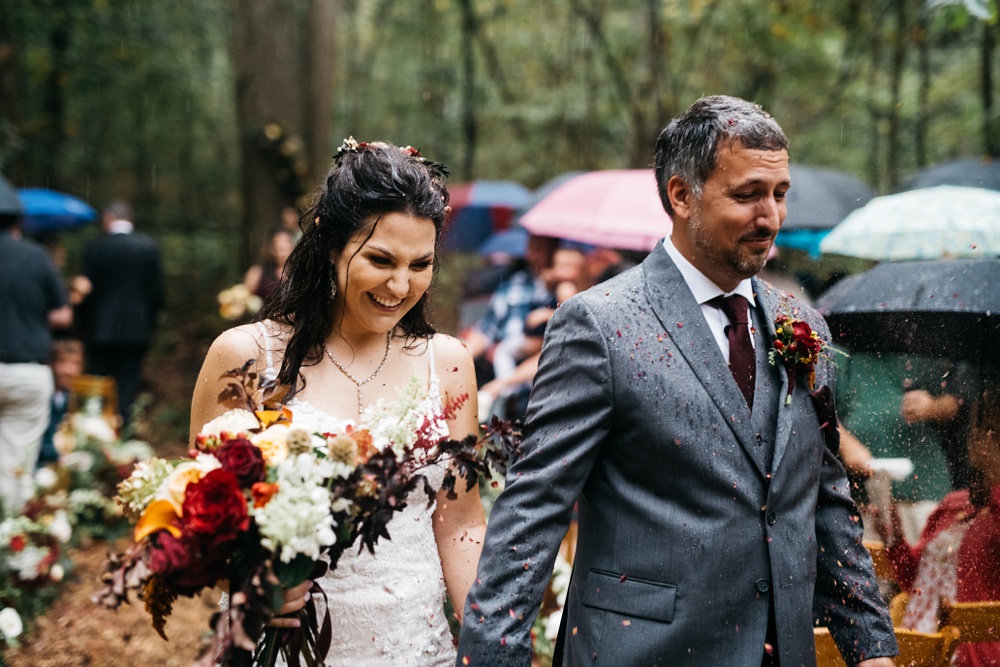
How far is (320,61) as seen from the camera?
35.2 ft

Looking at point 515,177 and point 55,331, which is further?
point 515,177

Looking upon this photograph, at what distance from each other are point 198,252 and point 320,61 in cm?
1022

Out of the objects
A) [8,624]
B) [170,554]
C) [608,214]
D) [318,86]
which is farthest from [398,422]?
[318,86]

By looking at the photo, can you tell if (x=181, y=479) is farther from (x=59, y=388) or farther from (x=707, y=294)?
(x=59, y=388)

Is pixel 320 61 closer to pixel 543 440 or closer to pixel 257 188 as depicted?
pixel 257 188

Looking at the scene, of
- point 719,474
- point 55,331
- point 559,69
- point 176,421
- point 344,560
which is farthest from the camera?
point 559,69

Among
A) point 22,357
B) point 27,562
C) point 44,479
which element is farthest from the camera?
point 22,357

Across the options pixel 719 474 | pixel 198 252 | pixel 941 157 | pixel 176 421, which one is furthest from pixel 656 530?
pixel 198 252

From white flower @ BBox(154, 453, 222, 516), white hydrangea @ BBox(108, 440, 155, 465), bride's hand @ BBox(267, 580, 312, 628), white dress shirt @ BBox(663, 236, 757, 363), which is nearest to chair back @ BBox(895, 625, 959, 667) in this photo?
white dress shirt @ BBox(663, 236, 757, 363)

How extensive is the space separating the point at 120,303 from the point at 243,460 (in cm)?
880

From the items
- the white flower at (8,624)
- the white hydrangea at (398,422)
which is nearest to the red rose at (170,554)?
the white hydrangea at (398,422)

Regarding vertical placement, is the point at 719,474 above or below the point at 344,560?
above

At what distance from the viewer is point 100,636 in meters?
5.80

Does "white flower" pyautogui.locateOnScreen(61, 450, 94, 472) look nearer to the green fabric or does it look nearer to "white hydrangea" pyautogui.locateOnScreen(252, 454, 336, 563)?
"white hydrangea" pyautogui.locateOnScreen(252, 454, 336, 563)
